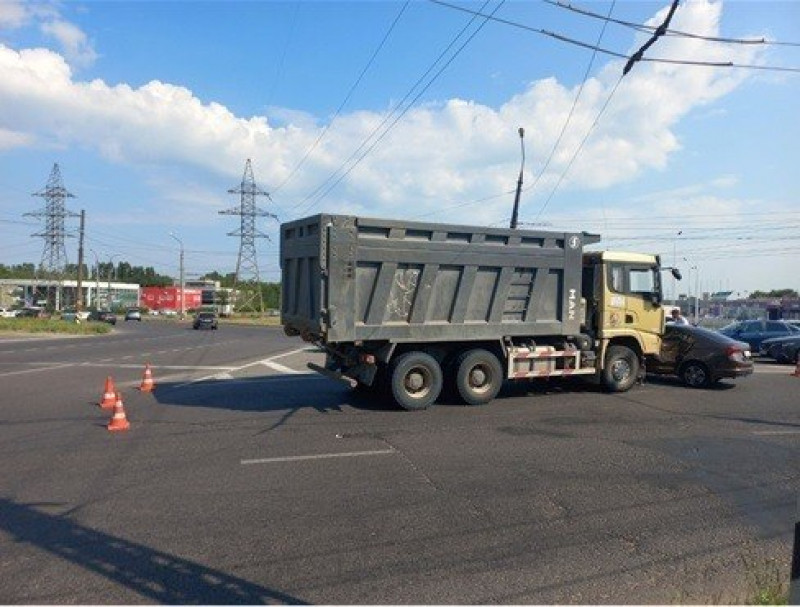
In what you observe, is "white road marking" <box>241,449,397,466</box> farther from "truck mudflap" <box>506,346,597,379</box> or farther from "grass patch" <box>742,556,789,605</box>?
"truck mudflap" <box>506,346,597,379</box>

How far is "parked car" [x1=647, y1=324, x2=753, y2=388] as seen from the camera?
1450 centimetres

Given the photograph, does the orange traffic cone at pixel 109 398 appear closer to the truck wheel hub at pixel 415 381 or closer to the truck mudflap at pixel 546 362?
the truck wheel hub at pixel 415 381

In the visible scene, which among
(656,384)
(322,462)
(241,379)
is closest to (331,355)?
(322,462)

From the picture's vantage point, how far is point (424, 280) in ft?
36.6

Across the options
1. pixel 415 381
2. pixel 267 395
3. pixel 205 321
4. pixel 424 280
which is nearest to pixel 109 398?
pixel 267 395

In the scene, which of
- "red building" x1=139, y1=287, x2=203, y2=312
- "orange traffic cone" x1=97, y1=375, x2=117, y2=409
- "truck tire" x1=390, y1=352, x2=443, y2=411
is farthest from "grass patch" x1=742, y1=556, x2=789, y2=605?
"red building" x1=139, y1=287, x2=203, y2=312

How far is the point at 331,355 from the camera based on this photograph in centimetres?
1177

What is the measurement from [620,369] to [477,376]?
3493mm

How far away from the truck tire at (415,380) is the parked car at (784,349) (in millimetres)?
16220

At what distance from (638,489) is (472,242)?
5820 millimetres

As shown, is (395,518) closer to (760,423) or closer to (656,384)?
(760,423)

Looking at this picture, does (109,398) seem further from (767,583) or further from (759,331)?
(759,331)

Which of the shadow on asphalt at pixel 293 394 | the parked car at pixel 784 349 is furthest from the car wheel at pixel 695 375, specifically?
the parked car at pixel 784 349

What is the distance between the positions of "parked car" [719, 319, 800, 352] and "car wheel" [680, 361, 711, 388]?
11534 mm
